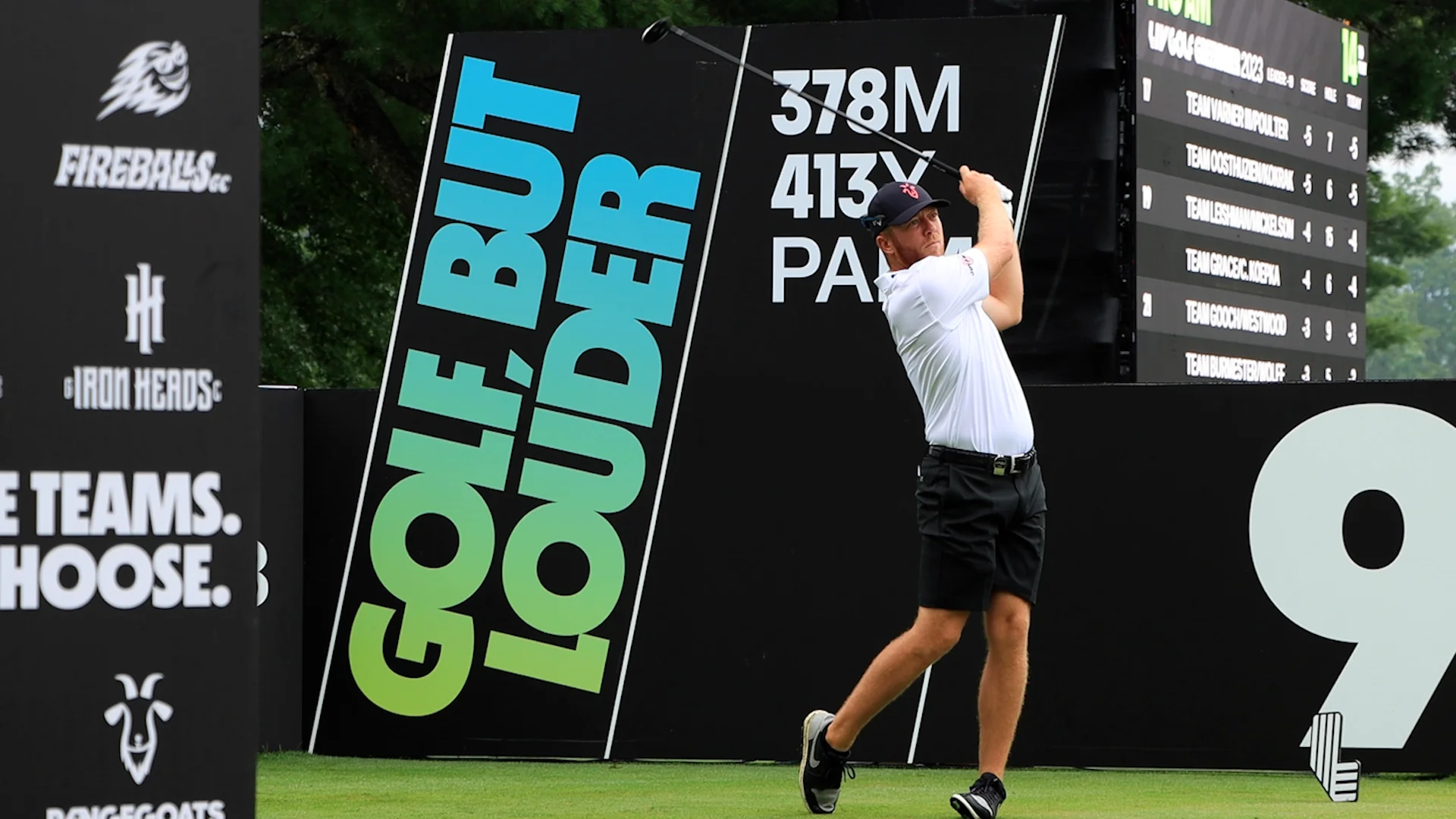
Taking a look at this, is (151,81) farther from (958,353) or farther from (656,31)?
(656,31)

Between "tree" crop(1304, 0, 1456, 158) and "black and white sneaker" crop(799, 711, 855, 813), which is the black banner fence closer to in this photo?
"black and white sneaker" crop(799, 711, 855, 813)

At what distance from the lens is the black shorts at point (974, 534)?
5992mm

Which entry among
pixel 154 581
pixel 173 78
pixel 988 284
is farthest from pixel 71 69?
pixel 988 284

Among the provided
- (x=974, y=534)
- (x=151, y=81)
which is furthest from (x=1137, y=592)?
(x=151, y=81)

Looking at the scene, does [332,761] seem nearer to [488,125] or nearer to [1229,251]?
[488,125]

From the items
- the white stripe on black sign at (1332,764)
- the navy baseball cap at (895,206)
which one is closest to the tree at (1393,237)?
the white stripe on black sign at (1332,764)

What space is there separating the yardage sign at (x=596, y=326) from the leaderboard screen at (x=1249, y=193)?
769 millimetres

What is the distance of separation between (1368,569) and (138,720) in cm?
454

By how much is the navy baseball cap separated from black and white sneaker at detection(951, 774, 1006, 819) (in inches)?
59.5

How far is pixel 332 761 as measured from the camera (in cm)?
808

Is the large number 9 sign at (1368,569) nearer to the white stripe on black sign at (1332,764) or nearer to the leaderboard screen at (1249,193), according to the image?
the white stripe on black sign at (1332,764)

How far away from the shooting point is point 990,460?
6.00m

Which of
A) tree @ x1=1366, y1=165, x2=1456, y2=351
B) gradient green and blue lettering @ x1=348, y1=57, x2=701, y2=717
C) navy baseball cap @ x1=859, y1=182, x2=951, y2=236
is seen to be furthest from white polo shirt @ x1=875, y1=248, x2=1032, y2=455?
tree @ x1=1366, y1=165, x2=1456, y2=351

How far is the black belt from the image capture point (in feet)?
19.7
